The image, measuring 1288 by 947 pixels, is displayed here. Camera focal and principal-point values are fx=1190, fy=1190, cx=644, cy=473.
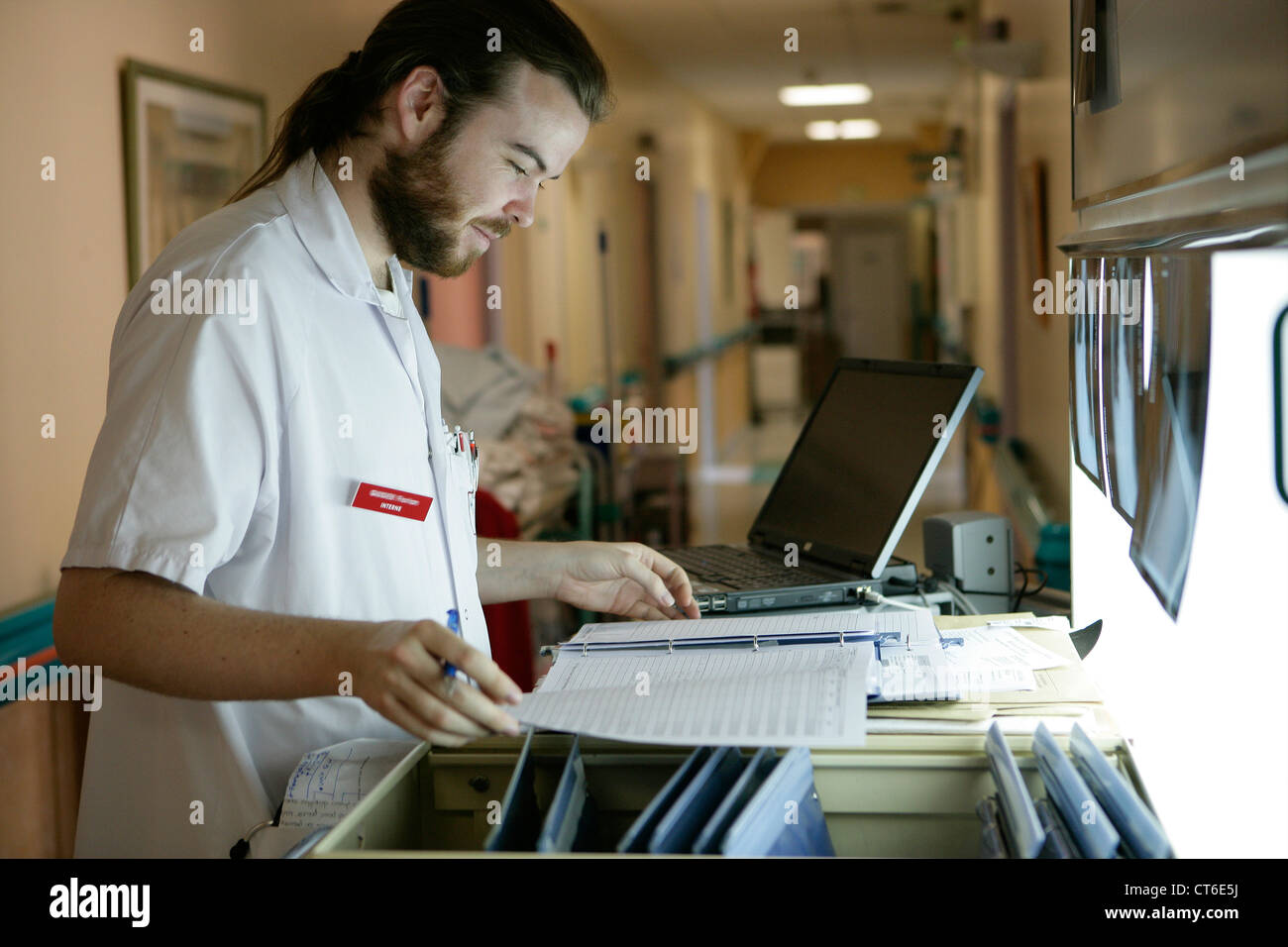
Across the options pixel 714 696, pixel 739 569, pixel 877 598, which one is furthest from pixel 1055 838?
pixel 739 569

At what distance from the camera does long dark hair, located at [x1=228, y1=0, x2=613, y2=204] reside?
1.38 meters

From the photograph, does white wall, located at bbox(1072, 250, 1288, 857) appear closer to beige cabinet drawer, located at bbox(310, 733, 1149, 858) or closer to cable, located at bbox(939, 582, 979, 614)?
beige cabinet drawer, located at bbox(310, 733, 1149, 858)

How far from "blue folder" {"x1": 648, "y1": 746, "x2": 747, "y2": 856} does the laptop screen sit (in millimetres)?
786

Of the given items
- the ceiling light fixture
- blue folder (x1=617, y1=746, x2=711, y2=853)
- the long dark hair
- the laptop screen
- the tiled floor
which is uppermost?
the ceiling light fixture

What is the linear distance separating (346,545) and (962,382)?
924mm

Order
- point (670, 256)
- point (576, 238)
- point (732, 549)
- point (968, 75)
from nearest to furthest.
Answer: point (732, 549)
point (576, 238)
point (968, 75)
point (670, 256)

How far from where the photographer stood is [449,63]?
137 centimetres

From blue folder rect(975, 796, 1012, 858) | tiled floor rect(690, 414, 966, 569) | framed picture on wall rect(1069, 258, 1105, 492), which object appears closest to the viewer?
blue folder rect(975, 796, 1012, 858)

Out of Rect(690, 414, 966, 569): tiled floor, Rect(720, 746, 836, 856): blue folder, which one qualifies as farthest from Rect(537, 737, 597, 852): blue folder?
Rect(690, 414, 966, 569): tiled floor

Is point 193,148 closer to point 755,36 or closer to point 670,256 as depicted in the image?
point 755,36

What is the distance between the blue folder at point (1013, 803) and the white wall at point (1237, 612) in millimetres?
240

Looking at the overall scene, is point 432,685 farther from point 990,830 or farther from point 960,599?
point 960,599

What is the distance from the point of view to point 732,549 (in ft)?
6.81
